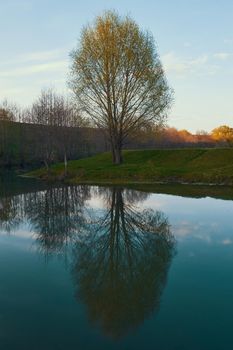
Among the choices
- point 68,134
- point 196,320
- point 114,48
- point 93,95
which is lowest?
point 196,320

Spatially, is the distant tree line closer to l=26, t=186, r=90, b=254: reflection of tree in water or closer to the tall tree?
the tall tree

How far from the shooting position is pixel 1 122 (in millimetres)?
72875

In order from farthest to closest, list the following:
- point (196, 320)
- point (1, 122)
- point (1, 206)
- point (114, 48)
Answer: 1. point (1, 122)
2. point (114, 48)
3. point (1, 206)
4. point (196, 320)

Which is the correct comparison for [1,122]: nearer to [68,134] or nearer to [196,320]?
[68,134]

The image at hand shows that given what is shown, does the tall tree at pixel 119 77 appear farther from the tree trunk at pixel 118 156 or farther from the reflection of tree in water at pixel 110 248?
the reflection of tree in water at pixel 110 248

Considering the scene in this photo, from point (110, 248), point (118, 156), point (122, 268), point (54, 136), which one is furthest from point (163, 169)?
point (122, 268)

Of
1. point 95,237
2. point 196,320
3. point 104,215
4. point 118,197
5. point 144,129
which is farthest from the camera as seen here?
point 144,129

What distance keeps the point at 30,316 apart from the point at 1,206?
532 inches

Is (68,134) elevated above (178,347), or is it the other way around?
(68,134)

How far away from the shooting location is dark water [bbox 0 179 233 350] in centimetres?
564

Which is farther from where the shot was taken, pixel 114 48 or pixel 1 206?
pixel 114 48

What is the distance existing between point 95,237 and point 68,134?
32.0 m

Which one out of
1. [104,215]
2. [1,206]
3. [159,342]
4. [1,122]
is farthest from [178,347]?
[1,122]

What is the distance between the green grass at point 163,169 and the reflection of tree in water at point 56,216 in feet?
25.2
